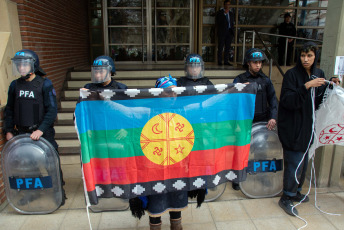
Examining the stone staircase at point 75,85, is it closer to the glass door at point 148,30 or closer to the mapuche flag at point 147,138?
the glass door at point 148,30

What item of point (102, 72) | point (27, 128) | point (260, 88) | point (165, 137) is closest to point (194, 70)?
point (260, 88)

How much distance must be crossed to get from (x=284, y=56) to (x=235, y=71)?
Result: 5.14 feet

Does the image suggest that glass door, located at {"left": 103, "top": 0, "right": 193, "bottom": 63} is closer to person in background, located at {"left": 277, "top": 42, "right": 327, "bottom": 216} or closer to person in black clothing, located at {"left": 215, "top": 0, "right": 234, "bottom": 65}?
person in black clothing, located at {"left": 215, "top": 0, "right": 234, "bottom": 65}

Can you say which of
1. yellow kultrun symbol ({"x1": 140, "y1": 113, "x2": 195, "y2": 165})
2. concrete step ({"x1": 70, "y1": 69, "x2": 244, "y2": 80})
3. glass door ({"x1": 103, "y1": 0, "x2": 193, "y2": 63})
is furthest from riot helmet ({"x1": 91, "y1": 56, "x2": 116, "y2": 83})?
glass door ({"x1": 103, "y1": 0, "x2": 193, "y2": 63})

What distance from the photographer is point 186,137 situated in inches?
99.4

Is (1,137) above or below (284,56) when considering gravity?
below

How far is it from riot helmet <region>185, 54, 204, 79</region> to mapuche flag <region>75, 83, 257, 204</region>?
899mm

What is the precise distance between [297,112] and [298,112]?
12 mm

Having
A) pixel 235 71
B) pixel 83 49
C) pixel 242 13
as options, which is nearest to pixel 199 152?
pixel 235 71

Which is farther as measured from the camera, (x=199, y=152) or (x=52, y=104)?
(x=52, y=104)

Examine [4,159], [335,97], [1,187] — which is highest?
[335,97]

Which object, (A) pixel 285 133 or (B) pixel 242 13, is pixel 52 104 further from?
(B) pixel 242 13

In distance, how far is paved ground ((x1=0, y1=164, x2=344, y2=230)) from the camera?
3.15m

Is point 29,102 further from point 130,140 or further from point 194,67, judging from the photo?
point 194,67
